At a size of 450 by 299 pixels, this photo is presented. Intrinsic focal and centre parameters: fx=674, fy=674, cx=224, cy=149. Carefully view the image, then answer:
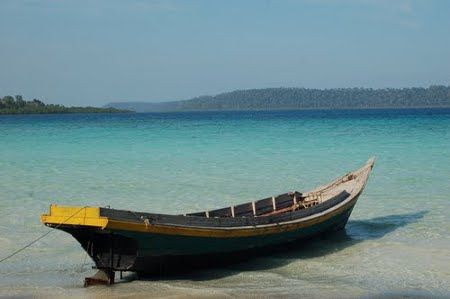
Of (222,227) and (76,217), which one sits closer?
(76,217)

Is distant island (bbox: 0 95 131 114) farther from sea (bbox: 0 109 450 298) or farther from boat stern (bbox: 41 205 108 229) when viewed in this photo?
boat stern (bbox: 41 205 108 229)

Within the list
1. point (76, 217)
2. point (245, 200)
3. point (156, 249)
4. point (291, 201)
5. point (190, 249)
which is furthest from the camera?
point (245, 200)

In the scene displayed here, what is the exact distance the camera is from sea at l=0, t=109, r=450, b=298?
9375 millimetres

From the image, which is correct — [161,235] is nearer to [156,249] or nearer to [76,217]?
[156,249]

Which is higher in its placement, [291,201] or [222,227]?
[222,227]

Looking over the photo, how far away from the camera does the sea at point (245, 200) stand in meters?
9.38

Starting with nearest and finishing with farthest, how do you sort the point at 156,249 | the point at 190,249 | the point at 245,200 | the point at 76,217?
the point at 76,217 → the point at 156,249 → the point at 190,249 → the point at 245,200

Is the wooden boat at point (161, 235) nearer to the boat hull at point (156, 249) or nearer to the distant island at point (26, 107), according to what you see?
the boat hull at point (156, 249)

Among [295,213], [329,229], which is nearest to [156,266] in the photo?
[295,213]

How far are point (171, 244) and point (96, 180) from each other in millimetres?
12985

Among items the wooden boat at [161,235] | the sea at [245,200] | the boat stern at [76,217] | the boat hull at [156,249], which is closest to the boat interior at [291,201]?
the sea at [245,200]

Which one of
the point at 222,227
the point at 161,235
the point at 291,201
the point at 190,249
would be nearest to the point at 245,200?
the point at 291,201

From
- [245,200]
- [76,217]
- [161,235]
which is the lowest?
[245,200]

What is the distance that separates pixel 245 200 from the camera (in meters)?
17.7
